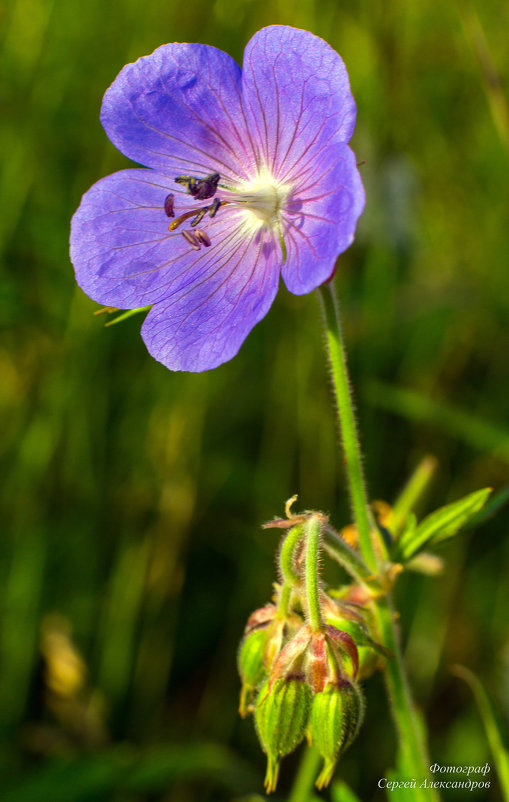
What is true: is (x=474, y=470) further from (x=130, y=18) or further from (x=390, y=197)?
(x=130, y=18)

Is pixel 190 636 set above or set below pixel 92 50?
below

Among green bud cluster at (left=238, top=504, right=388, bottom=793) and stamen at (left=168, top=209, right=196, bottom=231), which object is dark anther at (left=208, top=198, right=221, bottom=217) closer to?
stamen at (left=168, top=209, right=196, bottom=231)

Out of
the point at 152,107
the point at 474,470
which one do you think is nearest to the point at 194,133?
the point at 152,107

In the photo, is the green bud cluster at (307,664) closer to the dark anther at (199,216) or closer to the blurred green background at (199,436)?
the dark anther at (199,216)

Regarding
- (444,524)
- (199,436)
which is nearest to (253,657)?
(444,524)

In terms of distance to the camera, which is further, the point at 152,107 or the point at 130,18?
the point at 130,18

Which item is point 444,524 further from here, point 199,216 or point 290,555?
point 199,216
